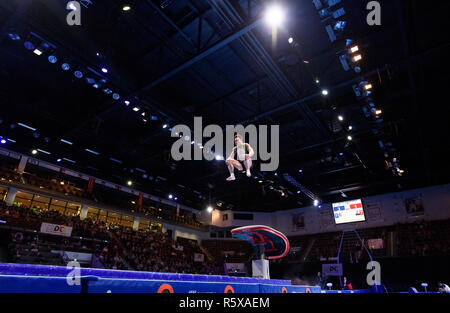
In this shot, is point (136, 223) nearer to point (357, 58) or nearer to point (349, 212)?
point (349, 212)

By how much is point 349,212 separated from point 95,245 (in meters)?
18.5

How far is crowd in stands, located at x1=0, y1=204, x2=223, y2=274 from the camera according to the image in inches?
562

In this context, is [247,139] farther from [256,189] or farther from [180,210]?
[180,210]

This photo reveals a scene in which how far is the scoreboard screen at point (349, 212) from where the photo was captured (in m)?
20.6

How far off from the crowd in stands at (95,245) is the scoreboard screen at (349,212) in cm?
1136

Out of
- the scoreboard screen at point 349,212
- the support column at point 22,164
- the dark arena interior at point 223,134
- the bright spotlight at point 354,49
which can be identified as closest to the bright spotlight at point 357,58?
the dark arena interior at point 223,134

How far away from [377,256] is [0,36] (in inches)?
888

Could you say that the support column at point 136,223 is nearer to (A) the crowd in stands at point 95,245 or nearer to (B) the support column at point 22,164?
(A) the crowd in stands at point 95,245

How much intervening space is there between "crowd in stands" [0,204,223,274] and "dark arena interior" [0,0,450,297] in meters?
0.11

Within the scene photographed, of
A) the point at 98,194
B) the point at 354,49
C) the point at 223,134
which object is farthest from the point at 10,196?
the point at 354,49

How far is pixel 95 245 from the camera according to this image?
1711cm

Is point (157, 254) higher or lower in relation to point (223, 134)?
lower

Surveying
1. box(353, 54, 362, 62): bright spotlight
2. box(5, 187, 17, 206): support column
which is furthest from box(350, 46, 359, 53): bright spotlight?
box(5, 187, 17, 206): support column

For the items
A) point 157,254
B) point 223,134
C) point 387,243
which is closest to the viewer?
point 223,134
